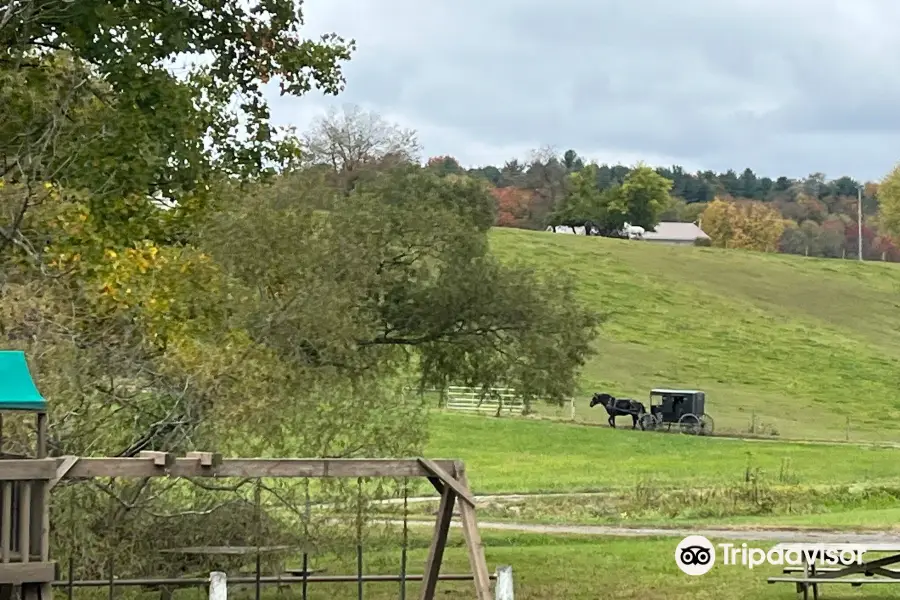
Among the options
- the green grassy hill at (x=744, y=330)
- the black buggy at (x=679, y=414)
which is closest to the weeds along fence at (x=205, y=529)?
the black buggy at (x=679, y=414)

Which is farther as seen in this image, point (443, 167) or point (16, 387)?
point (443, 167)

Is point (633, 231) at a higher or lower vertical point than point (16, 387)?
higher

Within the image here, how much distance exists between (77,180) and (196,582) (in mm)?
4422

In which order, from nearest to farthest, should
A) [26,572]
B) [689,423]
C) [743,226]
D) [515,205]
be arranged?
[26,572] → [689,423] → [515,205] → [743,226]

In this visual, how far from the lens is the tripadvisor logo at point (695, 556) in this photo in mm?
18453

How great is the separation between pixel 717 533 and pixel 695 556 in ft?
12.9

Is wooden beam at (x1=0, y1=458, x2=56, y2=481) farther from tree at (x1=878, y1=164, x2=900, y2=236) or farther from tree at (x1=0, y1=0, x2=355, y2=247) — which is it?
tree at (x1=878, y1=164, x2=900, y2=236)

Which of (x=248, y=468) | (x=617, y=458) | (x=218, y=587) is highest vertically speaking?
(x=248, y=468)

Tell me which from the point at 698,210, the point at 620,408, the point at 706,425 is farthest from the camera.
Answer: the point at 698,210

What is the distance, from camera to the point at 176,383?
1417cm

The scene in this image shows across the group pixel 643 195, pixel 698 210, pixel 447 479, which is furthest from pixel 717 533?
pixel 698 210

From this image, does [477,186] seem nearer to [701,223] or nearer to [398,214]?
[398,214]

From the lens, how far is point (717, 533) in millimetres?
22672

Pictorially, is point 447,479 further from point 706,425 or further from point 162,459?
point 706,425
